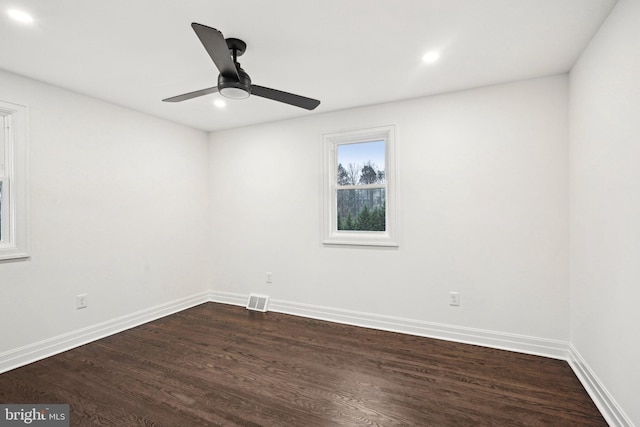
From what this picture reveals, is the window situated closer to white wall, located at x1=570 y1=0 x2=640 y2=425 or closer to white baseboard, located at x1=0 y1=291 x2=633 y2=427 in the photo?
white baseboard, located at x1=0 y1=291 x2=633 y2=427

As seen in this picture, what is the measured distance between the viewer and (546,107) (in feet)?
9.13

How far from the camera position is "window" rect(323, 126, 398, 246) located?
3525mm

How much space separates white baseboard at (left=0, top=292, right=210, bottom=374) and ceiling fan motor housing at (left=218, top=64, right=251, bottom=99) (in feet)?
9.12

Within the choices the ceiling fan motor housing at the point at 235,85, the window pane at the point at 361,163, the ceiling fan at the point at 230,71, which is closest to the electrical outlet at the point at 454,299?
the window pane at the point at 361,163

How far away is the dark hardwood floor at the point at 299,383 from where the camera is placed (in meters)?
1.95

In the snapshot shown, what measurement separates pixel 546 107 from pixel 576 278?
151 cm

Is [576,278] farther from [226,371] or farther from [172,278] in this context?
[172,278]

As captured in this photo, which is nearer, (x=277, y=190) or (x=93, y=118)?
(x=93, y=118)

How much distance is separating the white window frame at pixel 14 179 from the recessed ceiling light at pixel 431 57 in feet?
11.3

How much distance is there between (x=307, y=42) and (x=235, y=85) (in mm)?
632

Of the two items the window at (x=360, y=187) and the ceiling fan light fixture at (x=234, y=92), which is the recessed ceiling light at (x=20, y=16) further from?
the window at (x=360, y=187)

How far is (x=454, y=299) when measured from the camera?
3133 mm

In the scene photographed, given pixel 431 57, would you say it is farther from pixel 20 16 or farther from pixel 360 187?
pixel 20 16

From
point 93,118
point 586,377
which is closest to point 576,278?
point 586,377
